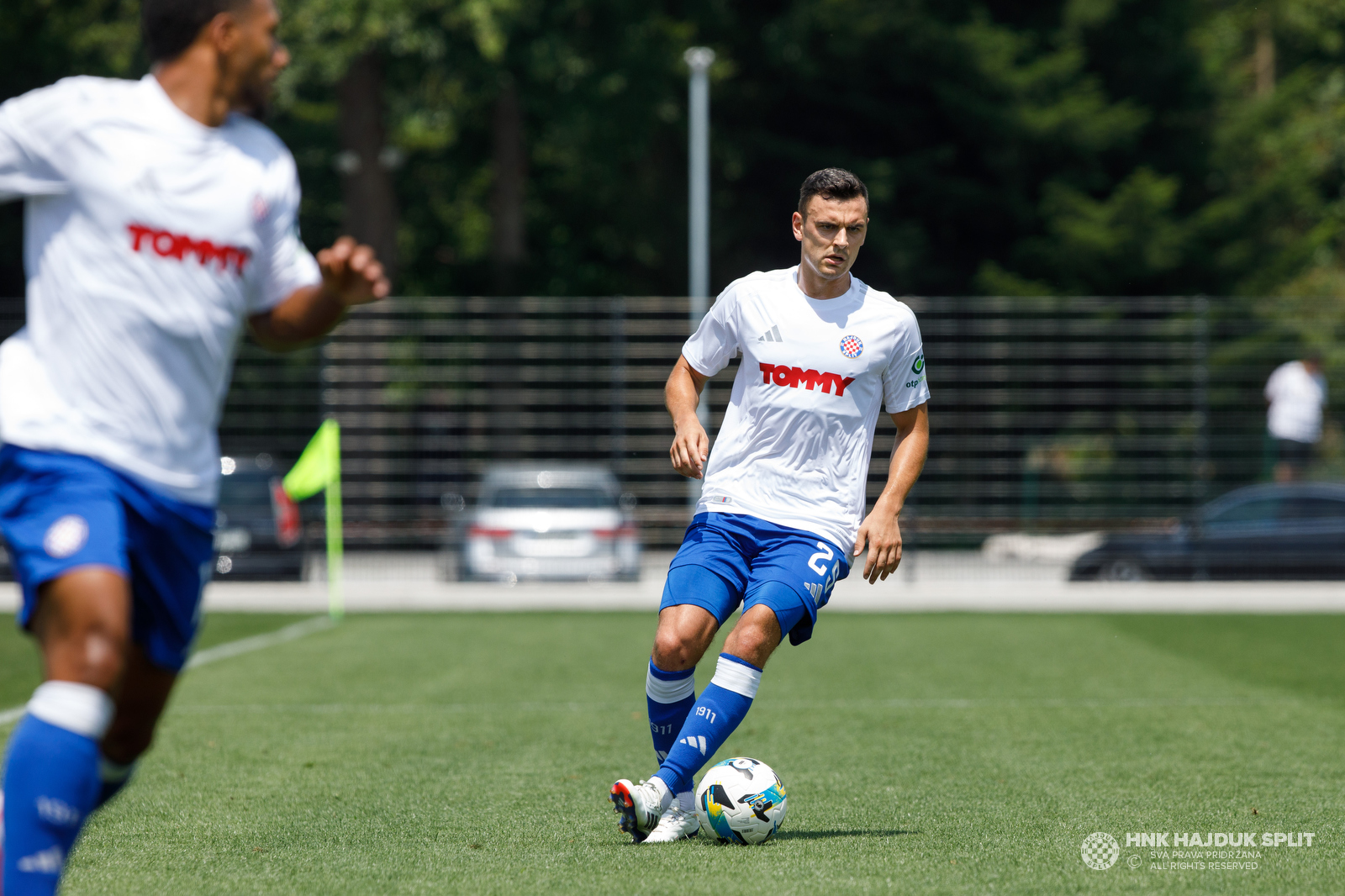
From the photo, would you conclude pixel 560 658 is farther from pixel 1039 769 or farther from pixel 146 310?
pixel 146 310

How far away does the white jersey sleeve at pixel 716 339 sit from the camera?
5484 mm

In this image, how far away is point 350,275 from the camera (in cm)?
341

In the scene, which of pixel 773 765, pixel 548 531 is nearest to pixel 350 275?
pixel 773 765

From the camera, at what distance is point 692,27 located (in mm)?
30125

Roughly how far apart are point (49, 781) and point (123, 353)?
854 millimetres

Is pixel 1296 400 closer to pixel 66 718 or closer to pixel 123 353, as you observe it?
pixel 123 353

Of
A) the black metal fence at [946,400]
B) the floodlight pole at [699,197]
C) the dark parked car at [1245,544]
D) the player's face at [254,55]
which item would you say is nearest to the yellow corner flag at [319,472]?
the black metal fence at [946,400]

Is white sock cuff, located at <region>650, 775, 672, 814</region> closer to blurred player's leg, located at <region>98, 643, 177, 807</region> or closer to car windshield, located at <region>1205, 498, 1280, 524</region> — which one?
blurred player's leg, located at <region>98, 643, 177, 807</region>

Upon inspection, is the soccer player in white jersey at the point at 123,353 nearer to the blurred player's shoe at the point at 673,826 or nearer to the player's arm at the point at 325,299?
the player's arm at the point at 325,299

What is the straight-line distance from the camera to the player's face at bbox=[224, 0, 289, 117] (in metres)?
3.39

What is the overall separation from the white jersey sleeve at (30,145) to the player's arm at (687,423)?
2198 mm

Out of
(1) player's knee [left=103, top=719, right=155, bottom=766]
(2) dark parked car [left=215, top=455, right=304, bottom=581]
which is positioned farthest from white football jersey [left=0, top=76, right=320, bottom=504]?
(2) dark parked car [left=215, top=455, right=304, bottom=581]

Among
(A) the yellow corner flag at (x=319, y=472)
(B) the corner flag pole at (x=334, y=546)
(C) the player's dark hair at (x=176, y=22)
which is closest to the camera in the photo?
(C) the player's dark hair at (x=176, y=22)

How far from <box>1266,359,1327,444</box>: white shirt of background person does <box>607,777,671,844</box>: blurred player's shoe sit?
54.1ft
